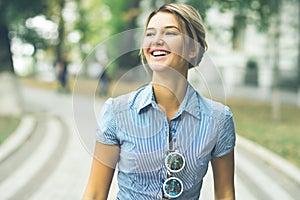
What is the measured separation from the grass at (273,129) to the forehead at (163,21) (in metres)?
6.91

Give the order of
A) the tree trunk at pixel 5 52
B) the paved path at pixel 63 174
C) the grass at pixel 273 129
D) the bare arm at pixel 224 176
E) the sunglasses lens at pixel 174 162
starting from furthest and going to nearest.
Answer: the tree trunk at pixel 5 52, the grass at pixel 273 129, the paved path at pixel 63 174, the bare arm at pixel 224 176, the sunglasses lens at pixel 174 162

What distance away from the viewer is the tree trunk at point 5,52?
13633 mm

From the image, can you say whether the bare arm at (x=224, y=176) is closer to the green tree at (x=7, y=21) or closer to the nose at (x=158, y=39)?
the nose at (x=158, y=39)

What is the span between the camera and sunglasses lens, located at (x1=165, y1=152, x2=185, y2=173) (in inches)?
57.5

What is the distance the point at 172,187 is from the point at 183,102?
0.26 meters

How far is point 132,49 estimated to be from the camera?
1.59 m

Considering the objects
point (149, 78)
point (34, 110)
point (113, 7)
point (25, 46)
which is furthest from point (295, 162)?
Answer: point (113, 7)

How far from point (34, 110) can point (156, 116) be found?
14.1 metres

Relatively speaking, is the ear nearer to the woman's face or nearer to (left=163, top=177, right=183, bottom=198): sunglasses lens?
the woman's face

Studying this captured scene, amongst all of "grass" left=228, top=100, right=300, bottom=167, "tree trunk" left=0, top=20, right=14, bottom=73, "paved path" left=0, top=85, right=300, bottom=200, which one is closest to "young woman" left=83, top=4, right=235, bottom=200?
"paved path" left=0, top=85, right=300, bottom=200

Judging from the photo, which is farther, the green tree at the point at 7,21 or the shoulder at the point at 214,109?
the green tree at the point at 7,21

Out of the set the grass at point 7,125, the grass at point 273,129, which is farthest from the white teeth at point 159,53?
the grass at point 7,125

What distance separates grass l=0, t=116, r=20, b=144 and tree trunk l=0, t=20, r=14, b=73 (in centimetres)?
148

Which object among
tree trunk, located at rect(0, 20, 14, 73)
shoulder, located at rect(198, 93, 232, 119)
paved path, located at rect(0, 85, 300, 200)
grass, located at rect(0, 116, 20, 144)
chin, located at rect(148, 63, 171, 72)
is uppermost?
tree trunk, located at rect(0, 20, 14, 73)
